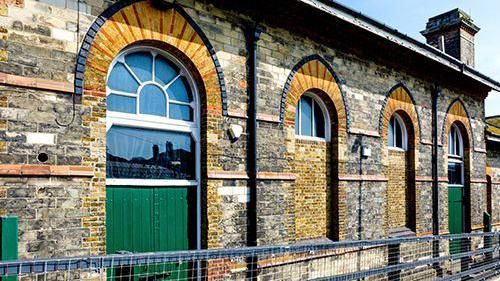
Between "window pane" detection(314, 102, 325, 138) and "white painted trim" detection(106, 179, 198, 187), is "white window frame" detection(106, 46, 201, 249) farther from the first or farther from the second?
"window pane" detection(314, 102, 325, 138)

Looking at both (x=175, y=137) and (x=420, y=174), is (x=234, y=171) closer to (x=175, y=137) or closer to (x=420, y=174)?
(x=175, y=137)

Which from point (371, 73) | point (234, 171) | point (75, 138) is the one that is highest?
point (371, 73)

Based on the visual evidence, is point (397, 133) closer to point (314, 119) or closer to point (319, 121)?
point (319, 121)

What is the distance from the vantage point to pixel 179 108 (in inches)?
254

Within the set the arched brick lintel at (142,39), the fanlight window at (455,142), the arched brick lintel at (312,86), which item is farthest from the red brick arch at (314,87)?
the fanlight window at (455,142)

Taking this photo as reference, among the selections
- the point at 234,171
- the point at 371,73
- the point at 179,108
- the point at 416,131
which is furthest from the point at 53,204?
the point at 416,131

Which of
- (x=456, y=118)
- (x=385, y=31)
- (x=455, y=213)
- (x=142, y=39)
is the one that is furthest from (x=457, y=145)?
(x=142, y=39)

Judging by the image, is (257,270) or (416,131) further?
(416,131)

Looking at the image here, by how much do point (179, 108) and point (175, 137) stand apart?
0.47m

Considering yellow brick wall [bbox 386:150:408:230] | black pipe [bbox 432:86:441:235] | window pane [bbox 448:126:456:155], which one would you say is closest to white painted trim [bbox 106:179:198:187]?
yellow brick wall [bbox 386:150:408:230]

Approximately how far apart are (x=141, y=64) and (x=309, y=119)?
12.6ft

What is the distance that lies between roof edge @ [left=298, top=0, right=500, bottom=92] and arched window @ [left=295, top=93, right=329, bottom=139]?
68.8 inches

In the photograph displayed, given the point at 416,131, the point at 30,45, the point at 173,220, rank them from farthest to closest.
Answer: the point at 416,131, the point at 173,220, the point at 30,45

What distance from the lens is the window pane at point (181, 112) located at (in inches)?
250
